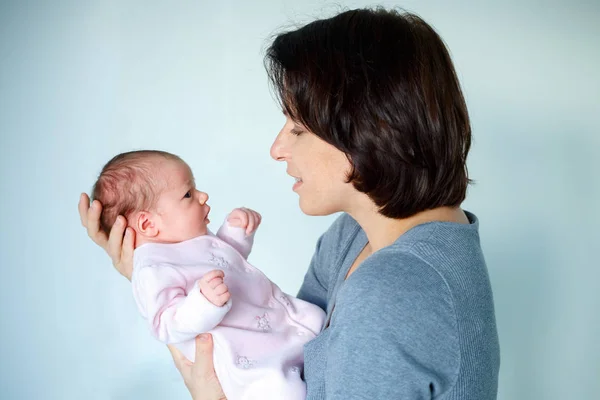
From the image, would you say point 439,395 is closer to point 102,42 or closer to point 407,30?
point 407,30

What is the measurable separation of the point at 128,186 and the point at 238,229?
319 mm

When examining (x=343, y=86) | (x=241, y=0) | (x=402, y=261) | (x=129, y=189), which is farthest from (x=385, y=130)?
(x=241, y=0)

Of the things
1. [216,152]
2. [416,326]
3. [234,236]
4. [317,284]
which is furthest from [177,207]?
[216,152]

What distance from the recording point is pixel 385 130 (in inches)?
51.1

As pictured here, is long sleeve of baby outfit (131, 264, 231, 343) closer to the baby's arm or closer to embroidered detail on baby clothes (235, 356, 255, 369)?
embroidered detail on baby clothes (235, 356, 255, 369)

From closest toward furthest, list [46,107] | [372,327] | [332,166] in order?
1. [372,327]
2. [332,166]
3. [46,107]

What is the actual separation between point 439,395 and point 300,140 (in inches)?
22.8

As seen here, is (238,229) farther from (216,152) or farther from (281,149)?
(216,152)

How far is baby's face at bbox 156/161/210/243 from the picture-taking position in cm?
159

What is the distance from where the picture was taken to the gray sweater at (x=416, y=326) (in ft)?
3.73

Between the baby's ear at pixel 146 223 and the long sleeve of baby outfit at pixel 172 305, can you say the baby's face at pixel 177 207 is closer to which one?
the baby's ear at pixel 146 223

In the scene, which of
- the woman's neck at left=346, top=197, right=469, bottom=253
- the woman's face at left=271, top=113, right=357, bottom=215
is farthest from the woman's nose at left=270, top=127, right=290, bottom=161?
the woman's neck at left=346, top=197, right=469, bottom=253

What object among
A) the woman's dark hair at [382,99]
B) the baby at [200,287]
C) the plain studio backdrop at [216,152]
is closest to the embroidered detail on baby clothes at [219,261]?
the baby at [200,287]

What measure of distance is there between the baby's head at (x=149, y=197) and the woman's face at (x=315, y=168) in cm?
28
